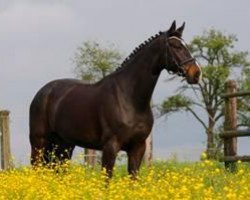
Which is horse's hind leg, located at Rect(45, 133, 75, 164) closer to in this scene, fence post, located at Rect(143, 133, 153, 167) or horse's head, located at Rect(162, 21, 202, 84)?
horse's head, located at Rect(162, 21, 202, 84)

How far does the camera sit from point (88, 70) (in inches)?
1302

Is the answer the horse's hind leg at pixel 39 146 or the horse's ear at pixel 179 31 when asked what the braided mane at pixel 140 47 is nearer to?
the horse's ear at pixel 179 31

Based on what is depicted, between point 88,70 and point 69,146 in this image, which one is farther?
point 88,70

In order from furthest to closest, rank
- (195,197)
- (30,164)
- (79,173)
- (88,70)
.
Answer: (88,70), (30,164), (79,173), (195,197)

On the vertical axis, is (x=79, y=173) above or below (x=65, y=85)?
below

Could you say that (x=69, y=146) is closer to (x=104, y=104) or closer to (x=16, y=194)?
(x=104, y=104)

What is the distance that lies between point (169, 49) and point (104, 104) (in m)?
1.26

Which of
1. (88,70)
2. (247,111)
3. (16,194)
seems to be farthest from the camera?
(247,111)

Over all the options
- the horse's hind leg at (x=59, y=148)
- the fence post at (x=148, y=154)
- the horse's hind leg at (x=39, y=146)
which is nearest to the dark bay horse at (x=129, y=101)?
the horse's hind leg at (x=59, y=148)

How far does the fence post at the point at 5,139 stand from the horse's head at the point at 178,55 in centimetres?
1027

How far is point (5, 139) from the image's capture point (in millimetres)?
→ 20500

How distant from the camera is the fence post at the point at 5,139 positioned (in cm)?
2027

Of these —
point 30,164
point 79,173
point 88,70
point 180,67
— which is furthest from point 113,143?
point 88,70

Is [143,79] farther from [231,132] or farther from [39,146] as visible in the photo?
[231,132]
